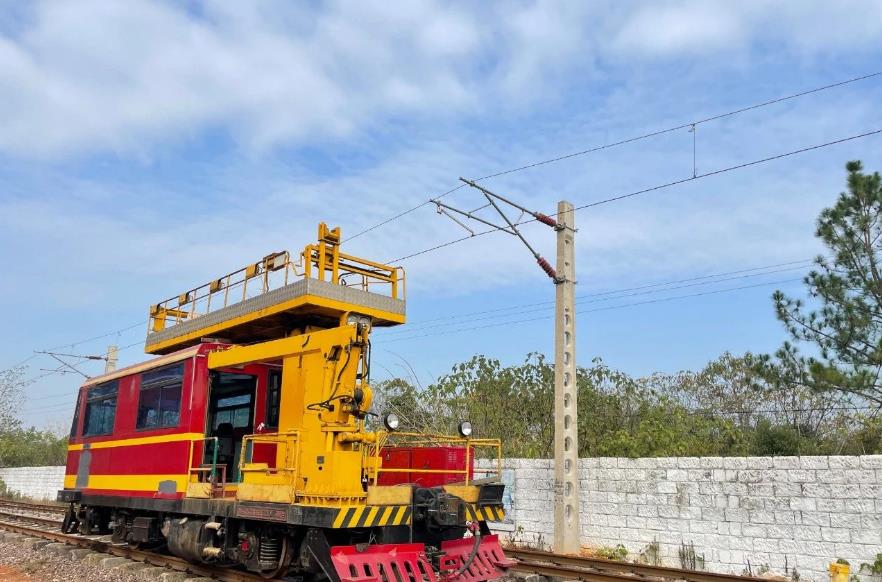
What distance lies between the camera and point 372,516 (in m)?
6.96

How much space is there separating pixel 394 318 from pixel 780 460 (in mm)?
5757

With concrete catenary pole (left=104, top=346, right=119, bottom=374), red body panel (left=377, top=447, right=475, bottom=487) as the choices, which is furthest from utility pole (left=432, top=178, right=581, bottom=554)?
concrete catenary pole (left=104, top=346, right=119, bottom=374)

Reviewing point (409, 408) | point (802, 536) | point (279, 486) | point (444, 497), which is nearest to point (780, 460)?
point (802, 536)

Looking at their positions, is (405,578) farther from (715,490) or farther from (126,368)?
(126,368)

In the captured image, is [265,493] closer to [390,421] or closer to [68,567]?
[390,421]

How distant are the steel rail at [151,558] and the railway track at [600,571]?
3.63 m

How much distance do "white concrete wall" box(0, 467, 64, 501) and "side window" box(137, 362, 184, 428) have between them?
20.2 metres

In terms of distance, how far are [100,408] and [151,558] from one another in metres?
3.04

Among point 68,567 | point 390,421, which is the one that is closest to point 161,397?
point 68,567

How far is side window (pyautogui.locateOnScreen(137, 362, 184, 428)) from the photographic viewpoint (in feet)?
31.2

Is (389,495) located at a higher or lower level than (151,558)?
higher

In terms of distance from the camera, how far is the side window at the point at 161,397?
952 centimetres

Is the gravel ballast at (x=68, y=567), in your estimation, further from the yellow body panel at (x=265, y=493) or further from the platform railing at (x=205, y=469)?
the yellow body panel at (x=265, y=493)

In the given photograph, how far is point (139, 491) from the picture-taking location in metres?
10.1
